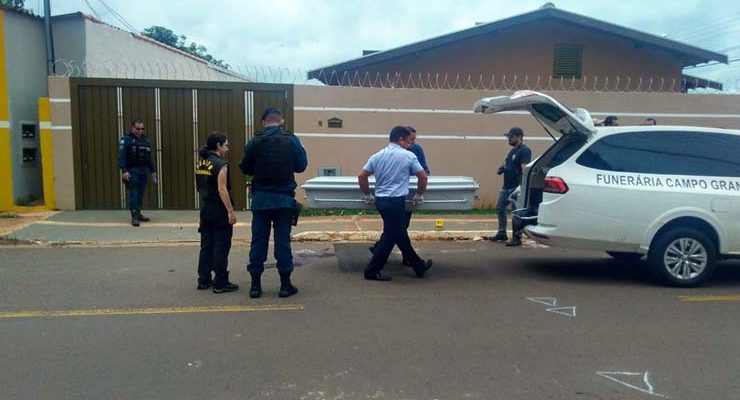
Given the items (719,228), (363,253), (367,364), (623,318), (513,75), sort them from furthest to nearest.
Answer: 1. (513,75)
2. (363,253)
3. (719,228)
4. (623,318)
5. (367,364)

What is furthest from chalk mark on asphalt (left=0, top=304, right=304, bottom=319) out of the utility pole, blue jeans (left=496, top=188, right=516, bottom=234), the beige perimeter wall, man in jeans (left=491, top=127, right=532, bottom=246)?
the utility pole

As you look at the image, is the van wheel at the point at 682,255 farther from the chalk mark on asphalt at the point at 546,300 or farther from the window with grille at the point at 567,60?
the window with grille at the point at 567,60

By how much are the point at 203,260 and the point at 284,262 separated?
36.9 inches

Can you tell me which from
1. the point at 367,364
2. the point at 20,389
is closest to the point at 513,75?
the point at 367,364

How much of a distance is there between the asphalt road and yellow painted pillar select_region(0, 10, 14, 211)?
420 centimetres

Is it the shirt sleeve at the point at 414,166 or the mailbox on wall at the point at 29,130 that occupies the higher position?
the mailbox on wall at the point at 29,130

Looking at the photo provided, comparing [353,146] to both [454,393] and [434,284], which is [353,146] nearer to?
[434,284]

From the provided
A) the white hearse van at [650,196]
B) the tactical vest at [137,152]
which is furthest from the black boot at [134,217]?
the white hearse van at [650,196]

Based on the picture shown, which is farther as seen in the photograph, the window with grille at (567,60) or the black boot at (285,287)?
the window with grille at (567,60)

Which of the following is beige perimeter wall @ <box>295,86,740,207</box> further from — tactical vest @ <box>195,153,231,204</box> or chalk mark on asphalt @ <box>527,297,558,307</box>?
chalk mark on asphalt @ <box>527,297,558,307</box>

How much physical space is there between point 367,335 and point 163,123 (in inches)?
311

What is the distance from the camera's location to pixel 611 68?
15602mm

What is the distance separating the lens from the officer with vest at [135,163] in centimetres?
1000

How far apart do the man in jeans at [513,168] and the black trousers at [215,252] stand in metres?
4.21
